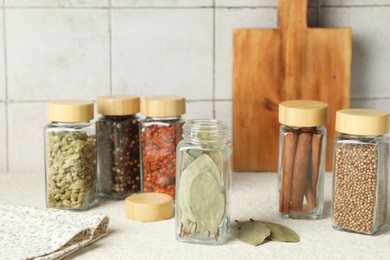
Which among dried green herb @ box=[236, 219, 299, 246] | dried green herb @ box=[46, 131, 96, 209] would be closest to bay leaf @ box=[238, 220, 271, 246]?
dried green herb @ box=[236, 219, 299, 246]

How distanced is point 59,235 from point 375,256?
515mm

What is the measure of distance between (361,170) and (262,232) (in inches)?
8.0

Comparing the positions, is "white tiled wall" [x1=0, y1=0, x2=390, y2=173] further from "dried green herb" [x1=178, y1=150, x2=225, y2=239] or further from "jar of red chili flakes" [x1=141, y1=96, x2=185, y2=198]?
"dried green herb" [x1=178, y1=150, x2=225, y2=239]

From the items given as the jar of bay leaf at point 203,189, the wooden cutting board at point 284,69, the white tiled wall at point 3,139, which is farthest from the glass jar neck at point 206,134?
the white tiled wall at point 3,139

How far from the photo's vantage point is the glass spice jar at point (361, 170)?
3.95 ft

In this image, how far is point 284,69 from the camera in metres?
1.64

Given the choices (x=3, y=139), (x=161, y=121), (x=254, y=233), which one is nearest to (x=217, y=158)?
(x=254, y=233)

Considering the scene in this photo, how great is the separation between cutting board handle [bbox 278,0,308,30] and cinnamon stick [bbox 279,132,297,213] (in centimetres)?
40

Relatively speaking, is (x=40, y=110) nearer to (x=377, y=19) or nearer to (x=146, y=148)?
(x=146, y=148)

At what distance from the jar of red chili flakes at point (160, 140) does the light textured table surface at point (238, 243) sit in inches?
3.6

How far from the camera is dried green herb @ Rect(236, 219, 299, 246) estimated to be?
1.19 m

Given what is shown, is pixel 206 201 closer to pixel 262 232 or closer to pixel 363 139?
pixel 262 232

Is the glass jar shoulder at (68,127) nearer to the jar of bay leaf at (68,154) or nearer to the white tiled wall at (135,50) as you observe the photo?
the jar of bay leaf at (68,154)

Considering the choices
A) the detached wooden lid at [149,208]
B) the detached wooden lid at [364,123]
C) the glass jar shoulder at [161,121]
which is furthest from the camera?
the glass jar shoulder at [161,121]
